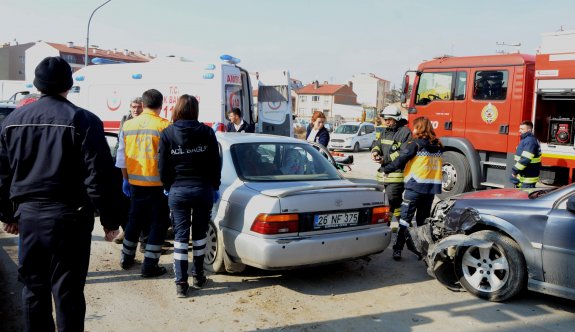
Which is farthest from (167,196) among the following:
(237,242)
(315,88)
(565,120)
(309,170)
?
(315,88)

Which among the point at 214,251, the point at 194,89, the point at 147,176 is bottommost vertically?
the point at 214,251

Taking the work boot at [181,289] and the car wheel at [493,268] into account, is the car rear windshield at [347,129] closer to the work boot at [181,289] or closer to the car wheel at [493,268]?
the car wheel at [493,268]

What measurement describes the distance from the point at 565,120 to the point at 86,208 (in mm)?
8344

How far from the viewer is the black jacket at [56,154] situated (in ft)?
9.99

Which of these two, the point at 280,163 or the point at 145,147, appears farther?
the point at 280,163

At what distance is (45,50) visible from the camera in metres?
70.6

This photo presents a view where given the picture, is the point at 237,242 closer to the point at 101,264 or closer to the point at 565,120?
the point at 101,264

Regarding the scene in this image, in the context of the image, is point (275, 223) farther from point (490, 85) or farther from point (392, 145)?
point (490, 85)

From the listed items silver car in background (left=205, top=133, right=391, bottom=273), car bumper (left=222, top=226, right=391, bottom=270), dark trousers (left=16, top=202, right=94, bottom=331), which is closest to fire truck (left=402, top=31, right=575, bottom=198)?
silver car in background (left=205, top=133, right=391, bottom=273)

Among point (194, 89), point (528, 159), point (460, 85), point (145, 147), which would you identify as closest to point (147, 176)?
point (145, 147)

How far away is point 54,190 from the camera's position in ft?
9.98

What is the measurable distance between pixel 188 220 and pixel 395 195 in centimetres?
284

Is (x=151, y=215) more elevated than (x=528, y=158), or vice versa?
(x=528, y=158)

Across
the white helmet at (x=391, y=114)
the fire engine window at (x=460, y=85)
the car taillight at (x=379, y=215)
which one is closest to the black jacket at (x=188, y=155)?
the car taillight at (x=379, y=215)
